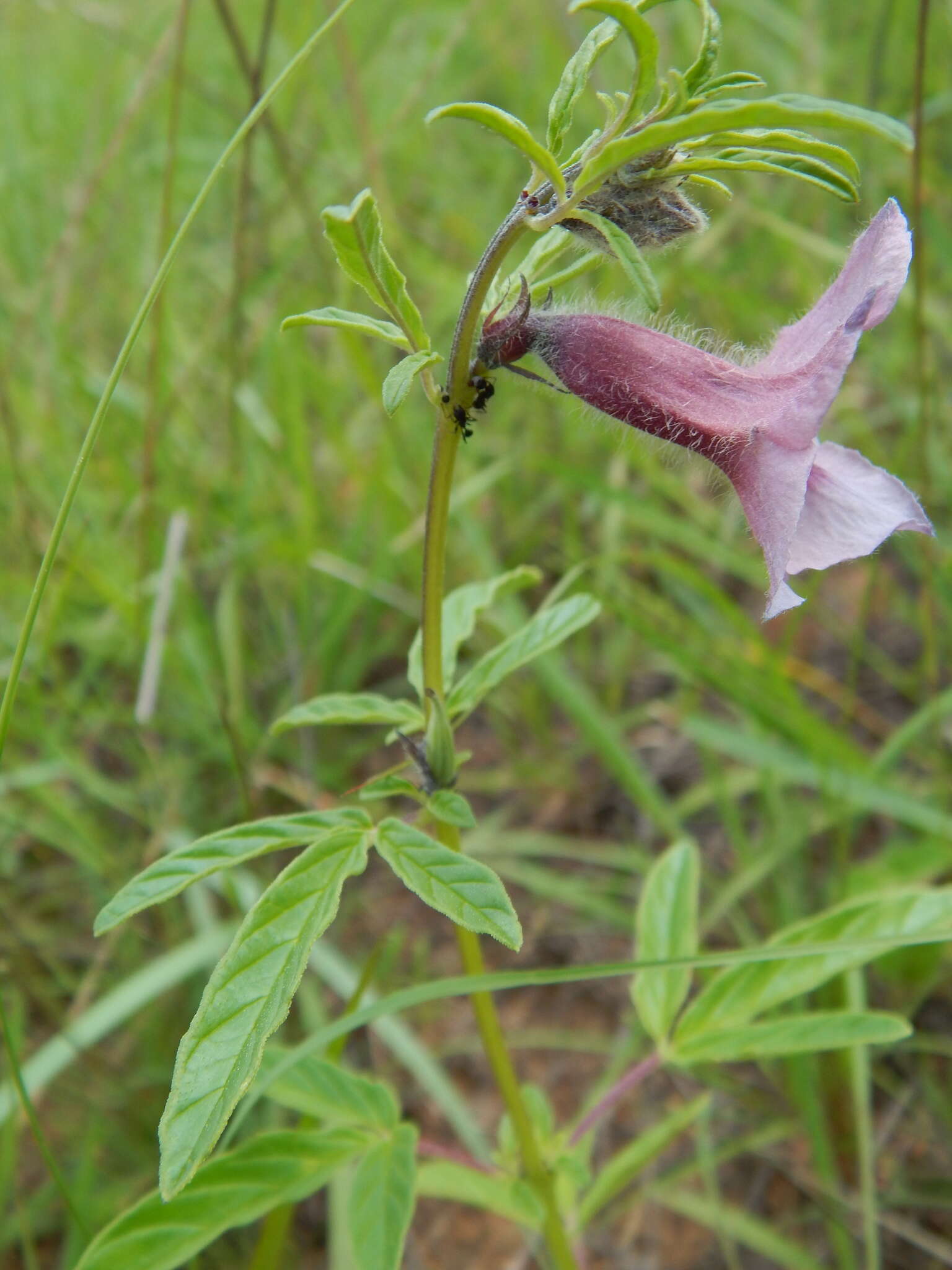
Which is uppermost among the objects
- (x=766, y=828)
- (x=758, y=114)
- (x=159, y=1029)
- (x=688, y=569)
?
(x=758, y=114)

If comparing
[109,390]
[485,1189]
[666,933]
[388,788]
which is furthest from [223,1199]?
[109,390]

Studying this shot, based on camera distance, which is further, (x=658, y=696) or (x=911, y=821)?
(x=658, y=696)

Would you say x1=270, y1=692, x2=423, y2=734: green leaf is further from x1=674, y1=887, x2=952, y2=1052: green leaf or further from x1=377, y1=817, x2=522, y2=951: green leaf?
x1=674, y1=887, x2=952, y2=1052: green leaf

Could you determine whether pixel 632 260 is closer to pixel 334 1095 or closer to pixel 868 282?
pixel 868 282

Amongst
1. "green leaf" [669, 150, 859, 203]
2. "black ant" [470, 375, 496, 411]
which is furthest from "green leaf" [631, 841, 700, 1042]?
"green leaf" [669, 150, 859, 203]

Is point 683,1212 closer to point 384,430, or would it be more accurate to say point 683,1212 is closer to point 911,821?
point 911,821

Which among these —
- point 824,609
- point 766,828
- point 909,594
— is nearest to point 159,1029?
point 766,828

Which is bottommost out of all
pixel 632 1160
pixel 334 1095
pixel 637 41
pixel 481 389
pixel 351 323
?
pixel 632 1160

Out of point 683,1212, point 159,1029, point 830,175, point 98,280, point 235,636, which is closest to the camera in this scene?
point 830,175
